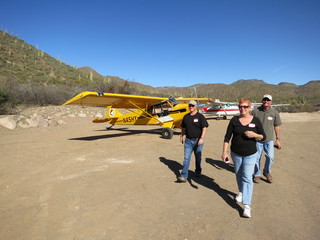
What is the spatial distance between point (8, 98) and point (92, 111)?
749 centimetres

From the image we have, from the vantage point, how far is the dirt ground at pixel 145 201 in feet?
8.21

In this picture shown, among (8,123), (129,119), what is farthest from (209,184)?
(8,123)

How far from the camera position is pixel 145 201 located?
10.8ft

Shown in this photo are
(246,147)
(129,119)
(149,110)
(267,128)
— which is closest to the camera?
(246,147)

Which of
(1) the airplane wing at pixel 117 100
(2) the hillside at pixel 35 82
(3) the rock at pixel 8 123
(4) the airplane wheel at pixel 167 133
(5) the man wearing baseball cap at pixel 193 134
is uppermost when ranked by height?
(2) the hillside at pixel 35 82

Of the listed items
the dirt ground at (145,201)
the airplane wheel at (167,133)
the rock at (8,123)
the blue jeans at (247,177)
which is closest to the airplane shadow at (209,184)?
the dirt ground at (145,201)

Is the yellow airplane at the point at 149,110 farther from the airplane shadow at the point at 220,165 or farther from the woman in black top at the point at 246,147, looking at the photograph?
the woman in black top at the point at 246,147

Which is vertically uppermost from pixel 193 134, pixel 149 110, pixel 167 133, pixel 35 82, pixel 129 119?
pixel 35 82

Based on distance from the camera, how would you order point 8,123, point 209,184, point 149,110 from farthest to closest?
point 8,123
point 149,110
point 209,184

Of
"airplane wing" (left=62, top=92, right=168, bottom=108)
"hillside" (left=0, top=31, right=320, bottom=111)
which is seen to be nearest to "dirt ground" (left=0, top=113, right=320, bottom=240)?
"airplane wing" (left=62, top=92, right=168, bottom=108)

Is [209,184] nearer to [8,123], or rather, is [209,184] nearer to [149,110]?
[149,110]

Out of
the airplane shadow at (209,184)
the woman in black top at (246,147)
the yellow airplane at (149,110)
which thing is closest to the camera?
the woman in black top at (246,147)

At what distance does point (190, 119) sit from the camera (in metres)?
4.04

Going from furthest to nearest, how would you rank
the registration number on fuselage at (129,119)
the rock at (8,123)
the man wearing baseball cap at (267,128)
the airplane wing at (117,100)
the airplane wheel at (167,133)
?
the registration number on fuselage at (129,119) < the rock at (8,123) < the airplane wheel at (167,133) < the airplane wing at (117,100) < the man wearing baseball cap at (267,128)
